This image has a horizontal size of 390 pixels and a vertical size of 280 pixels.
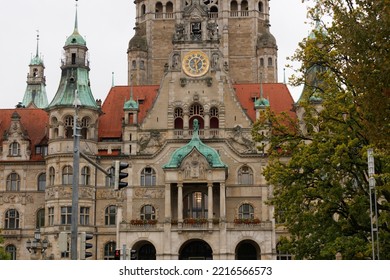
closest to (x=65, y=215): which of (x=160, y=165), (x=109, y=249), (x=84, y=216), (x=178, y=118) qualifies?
(x=84, y=216)

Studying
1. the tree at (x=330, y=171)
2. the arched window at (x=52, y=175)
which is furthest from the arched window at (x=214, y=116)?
the tree at (x=330, y=171)

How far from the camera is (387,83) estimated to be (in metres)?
23.5

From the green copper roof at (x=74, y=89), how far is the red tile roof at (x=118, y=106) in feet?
8.32

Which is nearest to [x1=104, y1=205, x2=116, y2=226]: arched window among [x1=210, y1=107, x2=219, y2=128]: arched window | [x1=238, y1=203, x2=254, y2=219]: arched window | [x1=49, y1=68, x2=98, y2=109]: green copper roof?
[x1=49, y1=68, x2=98, y2=109]: green copper roof

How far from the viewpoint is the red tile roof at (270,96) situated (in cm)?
7119

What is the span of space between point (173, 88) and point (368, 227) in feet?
111

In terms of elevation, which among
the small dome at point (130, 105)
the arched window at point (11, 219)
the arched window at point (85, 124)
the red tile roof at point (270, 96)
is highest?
the red tile roof at point (270, 96)

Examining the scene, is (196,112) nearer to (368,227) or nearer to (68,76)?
(68,76)

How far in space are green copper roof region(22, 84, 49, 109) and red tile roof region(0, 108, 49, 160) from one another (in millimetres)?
35554

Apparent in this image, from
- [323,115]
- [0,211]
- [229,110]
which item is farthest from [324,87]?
[0,211]

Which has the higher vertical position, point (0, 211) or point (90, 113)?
point (90, 113)

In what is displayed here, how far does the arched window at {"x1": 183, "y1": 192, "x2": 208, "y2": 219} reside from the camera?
216 feet

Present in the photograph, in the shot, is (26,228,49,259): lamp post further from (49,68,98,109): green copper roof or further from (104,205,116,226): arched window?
(49,68,98,109): green copper roof

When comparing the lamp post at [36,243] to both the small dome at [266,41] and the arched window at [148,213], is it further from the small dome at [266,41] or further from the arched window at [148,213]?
the small dome at [266,41]
